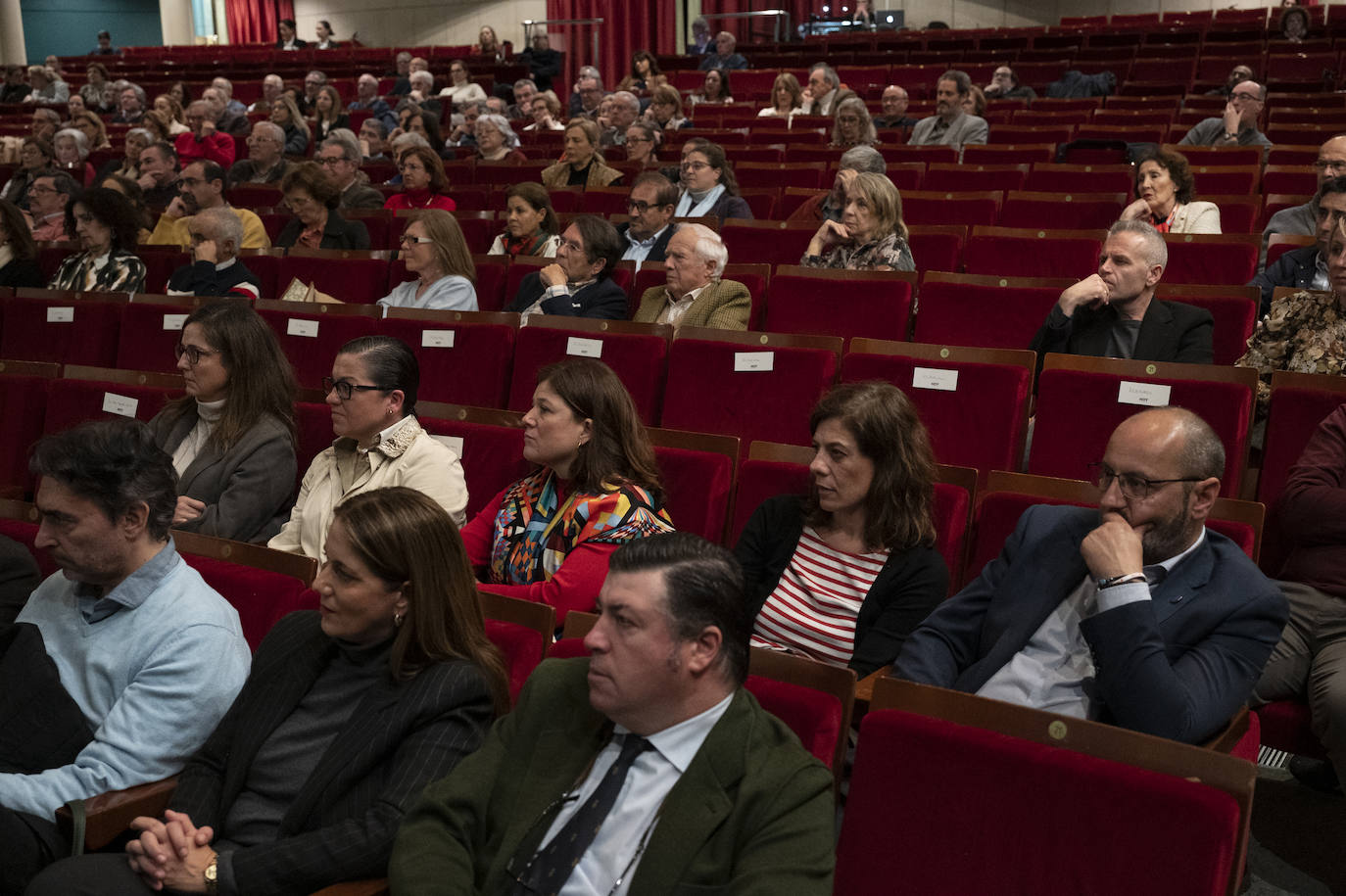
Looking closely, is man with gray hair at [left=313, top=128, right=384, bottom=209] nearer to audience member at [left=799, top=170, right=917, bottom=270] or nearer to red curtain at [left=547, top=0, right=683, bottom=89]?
audience member at [left=799, top=170, right=917, bottom=270]

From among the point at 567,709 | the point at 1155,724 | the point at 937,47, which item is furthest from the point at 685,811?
the point at 937,47

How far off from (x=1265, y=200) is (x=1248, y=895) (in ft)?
11.4

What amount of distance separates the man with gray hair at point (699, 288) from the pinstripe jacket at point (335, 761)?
1.81m

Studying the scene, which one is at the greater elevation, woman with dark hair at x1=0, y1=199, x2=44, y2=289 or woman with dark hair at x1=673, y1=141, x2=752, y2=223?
woman with dark hair at x1=673, y1=141, x2=752, y2=223

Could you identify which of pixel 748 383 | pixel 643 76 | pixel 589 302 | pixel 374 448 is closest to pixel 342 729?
pixel 374 448

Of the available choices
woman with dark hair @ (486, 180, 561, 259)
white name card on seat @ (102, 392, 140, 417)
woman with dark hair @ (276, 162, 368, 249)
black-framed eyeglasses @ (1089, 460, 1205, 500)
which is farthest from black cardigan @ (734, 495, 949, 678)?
woman with dark hair @ (276, 162, 368, 249)

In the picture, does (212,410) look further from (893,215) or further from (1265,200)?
(1265,200)

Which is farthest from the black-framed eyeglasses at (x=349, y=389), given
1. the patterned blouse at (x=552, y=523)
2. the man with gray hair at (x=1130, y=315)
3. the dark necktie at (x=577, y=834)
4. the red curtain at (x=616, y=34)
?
the red curtain at (x=616, y=34)

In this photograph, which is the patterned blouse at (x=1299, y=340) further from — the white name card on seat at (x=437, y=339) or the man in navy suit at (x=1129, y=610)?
the white name card on seat at (x=437, y=339)

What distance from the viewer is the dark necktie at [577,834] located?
4.27 ft

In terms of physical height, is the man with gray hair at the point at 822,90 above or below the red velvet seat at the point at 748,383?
above

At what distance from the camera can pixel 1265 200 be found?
452 cm

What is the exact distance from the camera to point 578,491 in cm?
220

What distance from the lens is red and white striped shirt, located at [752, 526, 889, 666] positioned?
6.57ft
